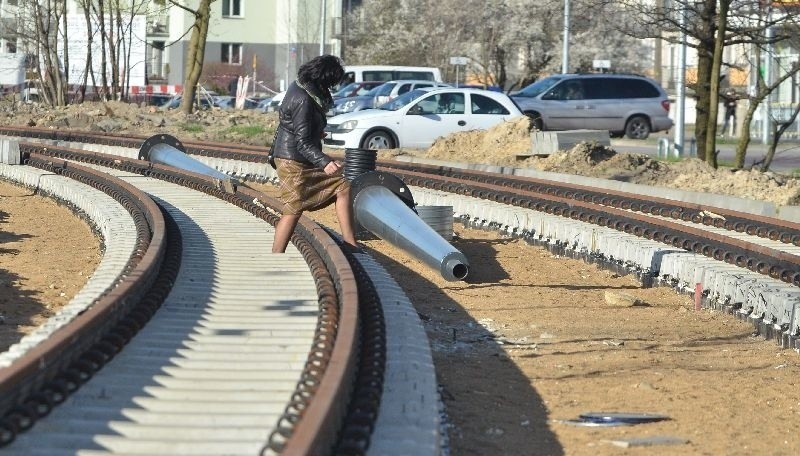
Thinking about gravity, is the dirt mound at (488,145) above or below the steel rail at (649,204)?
above

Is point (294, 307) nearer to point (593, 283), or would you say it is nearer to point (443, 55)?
point (593, 283)

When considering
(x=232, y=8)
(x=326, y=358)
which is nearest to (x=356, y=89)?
(x=326, y=358)

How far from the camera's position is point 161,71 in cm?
8281

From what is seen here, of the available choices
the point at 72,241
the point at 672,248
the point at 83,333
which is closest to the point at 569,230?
the point at 672,248

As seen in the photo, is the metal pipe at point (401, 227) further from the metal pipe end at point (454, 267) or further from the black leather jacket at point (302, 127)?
the black leather jacket at point (302, 127)

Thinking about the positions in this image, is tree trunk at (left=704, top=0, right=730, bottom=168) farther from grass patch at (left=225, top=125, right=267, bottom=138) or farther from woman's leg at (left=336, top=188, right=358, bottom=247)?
grass patch at (left=225, top=125, right=267, bottom=138)

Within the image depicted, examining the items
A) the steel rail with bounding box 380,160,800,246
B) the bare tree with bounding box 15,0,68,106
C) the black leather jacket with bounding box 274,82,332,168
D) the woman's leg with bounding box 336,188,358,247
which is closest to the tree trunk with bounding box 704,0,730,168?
the steel rail with bounding box 380,160,800,246

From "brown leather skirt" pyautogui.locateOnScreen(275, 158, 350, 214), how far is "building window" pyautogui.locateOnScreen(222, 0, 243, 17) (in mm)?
73659

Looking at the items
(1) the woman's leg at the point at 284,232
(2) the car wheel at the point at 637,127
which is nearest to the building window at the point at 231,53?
(2) the car wheel at the point at 637,127

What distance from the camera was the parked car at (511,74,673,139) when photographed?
35188mm

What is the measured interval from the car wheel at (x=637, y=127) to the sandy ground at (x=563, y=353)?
2351 centimetres

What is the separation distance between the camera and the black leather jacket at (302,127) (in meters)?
10.8

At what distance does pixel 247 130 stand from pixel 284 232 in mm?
21191

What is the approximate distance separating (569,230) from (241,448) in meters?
8.84
